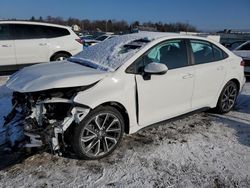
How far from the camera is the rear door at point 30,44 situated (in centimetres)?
948

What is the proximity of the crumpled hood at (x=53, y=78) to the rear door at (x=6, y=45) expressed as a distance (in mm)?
5396

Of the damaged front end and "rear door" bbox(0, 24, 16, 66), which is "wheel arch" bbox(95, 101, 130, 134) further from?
"rear door" bbox(0, 24, 16, 66)

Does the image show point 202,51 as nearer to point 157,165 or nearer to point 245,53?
point 157,165

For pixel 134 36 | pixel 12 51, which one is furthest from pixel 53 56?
pixel 134 36

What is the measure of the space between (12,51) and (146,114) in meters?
6.51

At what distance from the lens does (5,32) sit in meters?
9.28

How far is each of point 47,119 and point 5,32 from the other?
660 centimetres

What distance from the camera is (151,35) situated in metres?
4.87

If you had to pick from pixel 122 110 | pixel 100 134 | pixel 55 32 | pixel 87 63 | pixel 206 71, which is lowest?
pixel 100 134

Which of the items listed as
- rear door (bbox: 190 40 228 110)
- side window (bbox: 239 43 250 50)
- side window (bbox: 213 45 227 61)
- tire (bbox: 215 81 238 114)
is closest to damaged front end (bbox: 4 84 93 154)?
rear door (bbox: 190 40 228 110)

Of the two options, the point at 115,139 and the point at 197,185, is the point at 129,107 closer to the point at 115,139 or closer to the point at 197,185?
the point at 115,139

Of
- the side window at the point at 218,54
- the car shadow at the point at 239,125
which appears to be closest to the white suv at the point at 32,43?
the side window at the point at 218,54

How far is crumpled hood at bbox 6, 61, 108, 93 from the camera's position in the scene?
366cm

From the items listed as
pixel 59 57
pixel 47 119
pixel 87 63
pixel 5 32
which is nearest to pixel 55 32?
pixel 59 57
